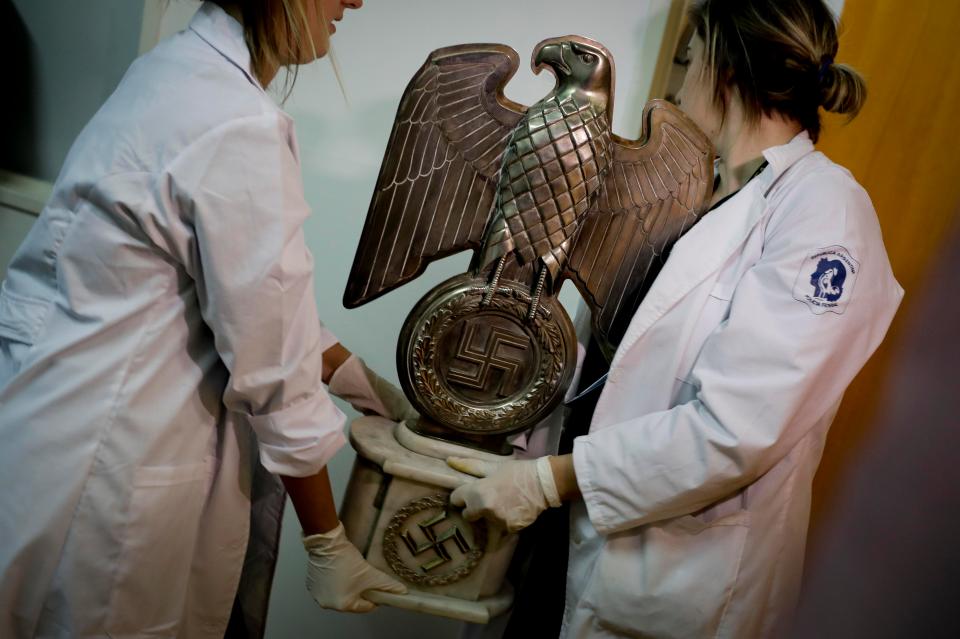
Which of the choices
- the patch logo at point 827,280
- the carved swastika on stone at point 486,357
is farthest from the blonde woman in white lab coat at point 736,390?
the carved swastika on stone at point 486,357

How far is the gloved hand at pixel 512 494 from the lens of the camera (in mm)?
1082

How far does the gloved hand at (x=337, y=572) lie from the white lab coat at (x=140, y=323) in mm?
236

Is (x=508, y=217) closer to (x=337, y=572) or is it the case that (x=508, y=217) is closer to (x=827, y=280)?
(x=827, y=280)

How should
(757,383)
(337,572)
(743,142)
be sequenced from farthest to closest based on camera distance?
(743,142), (337,572), (757,383)

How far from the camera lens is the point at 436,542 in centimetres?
115

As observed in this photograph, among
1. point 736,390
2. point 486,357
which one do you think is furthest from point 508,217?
point 736,390

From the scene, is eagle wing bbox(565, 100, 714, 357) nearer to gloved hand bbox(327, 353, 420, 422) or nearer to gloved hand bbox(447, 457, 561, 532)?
gloved hand bbox(447, 457, 561, 532)

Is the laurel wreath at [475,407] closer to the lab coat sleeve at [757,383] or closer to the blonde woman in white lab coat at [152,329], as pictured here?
the lab coat sleeve at [757,383]

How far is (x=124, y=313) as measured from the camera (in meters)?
0.82

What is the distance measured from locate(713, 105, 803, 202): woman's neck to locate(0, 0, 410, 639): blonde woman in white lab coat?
2.25ft

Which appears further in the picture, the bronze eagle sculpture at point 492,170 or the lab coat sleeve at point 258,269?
the bronze eagle sculpture at point 492,170

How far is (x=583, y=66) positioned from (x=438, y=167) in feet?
0.82

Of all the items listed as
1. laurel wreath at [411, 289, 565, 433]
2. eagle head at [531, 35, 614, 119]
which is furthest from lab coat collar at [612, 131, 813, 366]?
eagle head at [531, 35, 614, 119]

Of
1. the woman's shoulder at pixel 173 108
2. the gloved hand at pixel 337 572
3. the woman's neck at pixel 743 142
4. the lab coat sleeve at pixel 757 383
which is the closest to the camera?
the woman's shoulder at pixel 173 108
